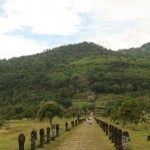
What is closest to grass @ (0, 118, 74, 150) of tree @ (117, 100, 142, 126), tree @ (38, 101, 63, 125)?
tree @ (38, 101, 63, 125)

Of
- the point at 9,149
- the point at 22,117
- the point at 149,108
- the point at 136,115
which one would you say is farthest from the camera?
the point at 22,117

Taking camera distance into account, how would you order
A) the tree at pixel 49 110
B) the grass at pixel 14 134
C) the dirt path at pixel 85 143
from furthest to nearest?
the tree at pixel 49 110
the grass at pixel 14 134
the dirt path at pixel 85 143

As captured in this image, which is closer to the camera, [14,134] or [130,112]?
[14,134]

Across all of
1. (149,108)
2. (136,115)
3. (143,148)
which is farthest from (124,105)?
(143,148)

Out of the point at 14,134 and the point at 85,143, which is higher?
the point at 85,143

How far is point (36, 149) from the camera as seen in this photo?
30078 millimetres

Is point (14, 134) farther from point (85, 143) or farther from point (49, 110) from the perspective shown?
point (85, 143)

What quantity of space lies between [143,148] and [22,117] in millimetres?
121694

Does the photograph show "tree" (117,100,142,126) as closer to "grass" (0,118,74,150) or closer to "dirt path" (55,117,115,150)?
"grass" (0,118,74,150)

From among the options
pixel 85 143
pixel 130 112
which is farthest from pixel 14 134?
pixel 85 143

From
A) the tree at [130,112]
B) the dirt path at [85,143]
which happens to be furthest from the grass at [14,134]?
the tree at [130,112]

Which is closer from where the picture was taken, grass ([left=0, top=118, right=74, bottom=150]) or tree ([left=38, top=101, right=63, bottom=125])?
grass ([left=0, top=118, right=74, bottom=150])

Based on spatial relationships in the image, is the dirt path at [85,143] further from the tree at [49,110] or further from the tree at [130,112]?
the tree at [49,110]

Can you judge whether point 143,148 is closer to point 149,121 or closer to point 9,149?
point 9,149
